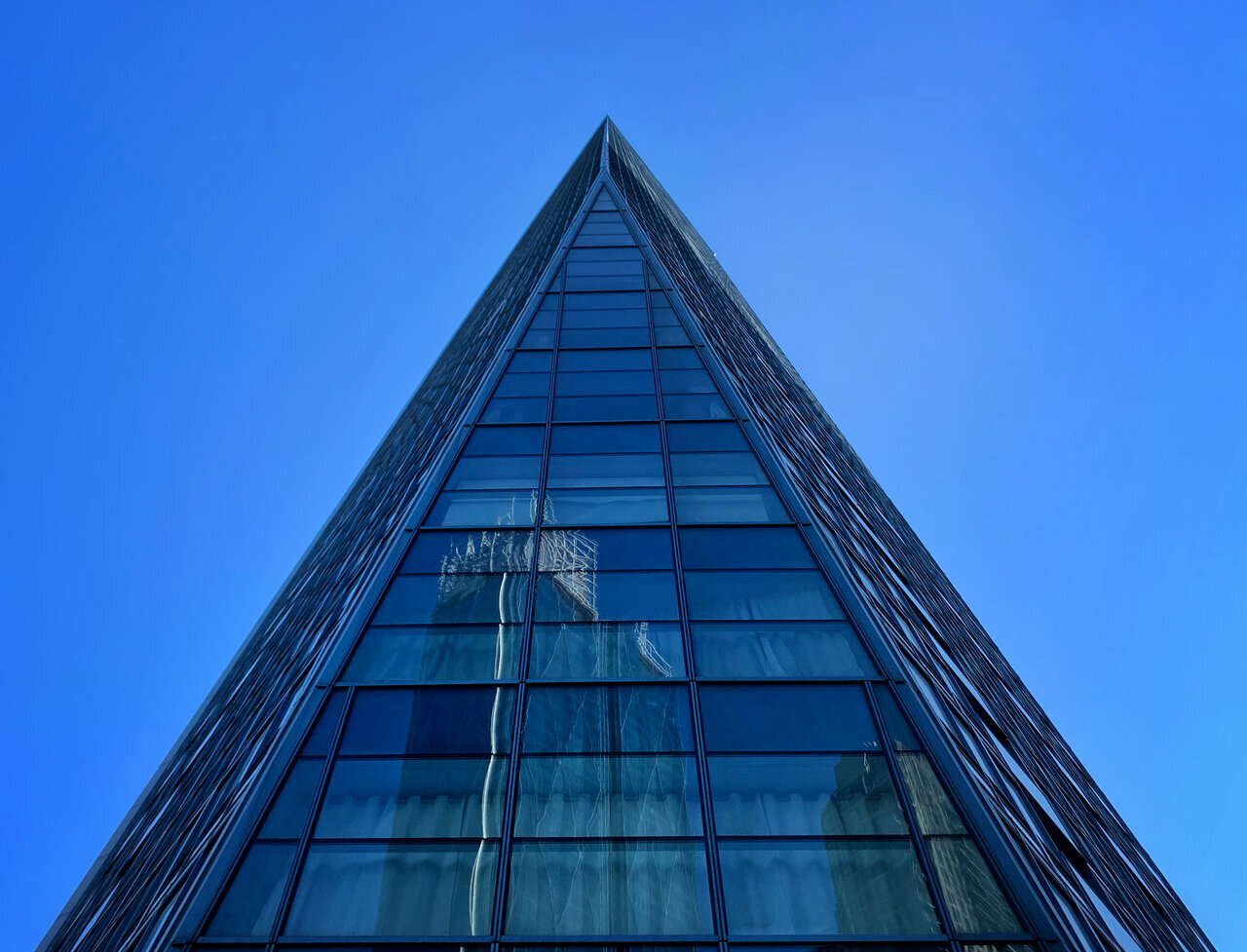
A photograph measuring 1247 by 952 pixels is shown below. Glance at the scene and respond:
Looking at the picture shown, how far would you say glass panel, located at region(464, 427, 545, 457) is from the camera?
17953 mm

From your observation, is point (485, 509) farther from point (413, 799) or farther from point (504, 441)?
point (413, 799)

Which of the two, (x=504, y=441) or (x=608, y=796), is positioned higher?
(x=504, y=441)

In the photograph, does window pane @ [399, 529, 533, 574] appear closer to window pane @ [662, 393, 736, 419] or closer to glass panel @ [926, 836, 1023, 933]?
window pane @ [662, 393, 736, 419]

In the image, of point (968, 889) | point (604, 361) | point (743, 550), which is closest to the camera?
point (968, 889)

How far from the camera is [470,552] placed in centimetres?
1484

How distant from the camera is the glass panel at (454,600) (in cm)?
1331

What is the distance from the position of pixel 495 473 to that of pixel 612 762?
7.51 meters

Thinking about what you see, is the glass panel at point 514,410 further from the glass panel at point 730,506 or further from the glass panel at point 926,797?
the glass panel at point 926,797

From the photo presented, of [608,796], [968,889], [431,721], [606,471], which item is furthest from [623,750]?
[606,471]

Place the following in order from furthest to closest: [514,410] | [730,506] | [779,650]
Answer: [514,410], [730,506], [779,650]

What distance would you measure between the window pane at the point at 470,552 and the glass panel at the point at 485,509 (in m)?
0.38

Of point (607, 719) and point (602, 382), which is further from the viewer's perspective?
point (602, 382)

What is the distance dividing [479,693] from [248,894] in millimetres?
3465

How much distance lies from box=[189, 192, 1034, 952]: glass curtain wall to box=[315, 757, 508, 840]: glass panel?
3cm
